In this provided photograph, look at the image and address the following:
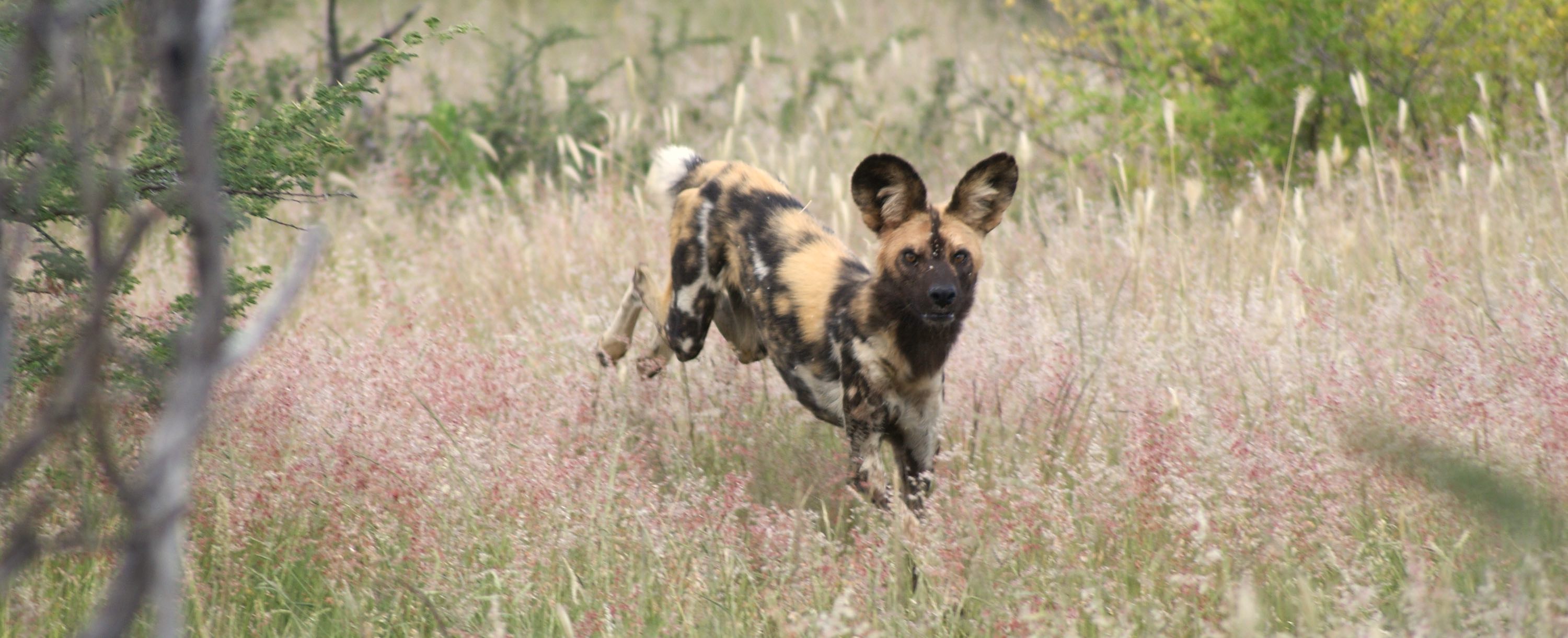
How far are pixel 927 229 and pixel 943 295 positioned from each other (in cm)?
34

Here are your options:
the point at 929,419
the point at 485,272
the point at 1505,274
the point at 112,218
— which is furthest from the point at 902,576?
the point at 485,272

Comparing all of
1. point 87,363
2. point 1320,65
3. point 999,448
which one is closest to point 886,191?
point 999,448

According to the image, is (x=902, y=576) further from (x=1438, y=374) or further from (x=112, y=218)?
(x=112, y=218)

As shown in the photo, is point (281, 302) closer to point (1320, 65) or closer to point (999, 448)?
point (999, 448)

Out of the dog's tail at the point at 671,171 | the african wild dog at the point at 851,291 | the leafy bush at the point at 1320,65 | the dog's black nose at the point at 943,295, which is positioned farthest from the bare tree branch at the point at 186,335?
the leafy bush at the point at 1320,65

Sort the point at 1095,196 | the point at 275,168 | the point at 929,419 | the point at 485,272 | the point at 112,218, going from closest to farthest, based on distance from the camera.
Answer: the point at 275,168
the point at 929,419
the point at 112,218
the point at 485,272
the point at 1095,196

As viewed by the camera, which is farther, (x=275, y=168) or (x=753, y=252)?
(x=753, y=252)

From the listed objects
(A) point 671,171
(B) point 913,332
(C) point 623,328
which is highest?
(A) point 671,171

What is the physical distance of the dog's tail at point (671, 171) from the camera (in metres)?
5.59

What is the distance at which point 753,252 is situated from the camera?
4906mm

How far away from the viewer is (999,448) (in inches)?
170

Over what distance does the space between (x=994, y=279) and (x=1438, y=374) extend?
2.71 m

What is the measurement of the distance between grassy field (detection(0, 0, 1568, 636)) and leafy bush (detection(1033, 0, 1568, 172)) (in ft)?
0.91

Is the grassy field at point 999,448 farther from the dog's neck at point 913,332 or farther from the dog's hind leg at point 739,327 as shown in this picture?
the dog's neck at point 913,332
